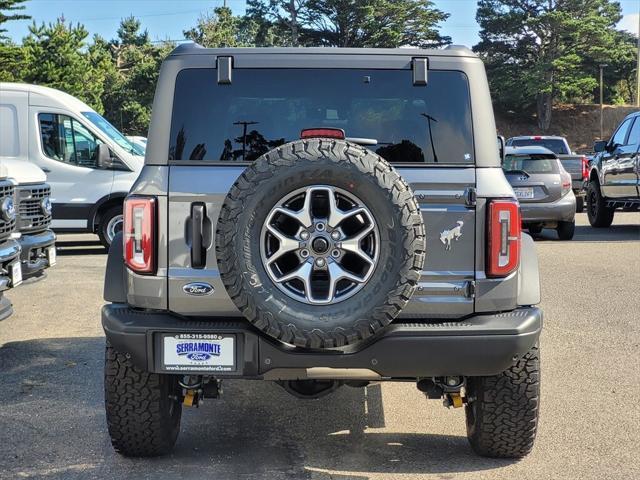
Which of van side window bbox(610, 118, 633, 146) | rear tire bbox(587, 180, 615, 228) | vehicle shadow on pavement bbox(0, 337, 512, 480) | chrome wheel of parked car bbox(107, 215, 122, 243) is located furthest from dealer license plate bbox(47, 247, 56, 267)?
rear tire bbox(587, 180, 615, 228)

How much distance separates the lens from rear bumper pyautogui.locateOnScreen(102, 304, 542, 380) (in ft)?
12.6

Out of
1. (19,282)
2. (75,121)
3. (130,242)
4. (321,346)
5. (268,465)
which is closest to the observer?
(321,346)

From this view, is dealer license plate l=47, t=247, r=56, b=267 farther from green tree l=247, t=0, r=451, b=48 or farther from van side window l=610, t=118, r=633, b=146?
green tree l=247, t=0, r=451, b=48

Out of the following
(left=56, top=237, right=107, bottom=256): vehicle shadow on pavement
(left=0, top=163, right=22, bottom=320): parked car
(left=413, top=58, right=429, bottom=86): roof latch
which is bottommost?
(left=56, top=237, right=107, bottom=256): vehicle shadow on pavement

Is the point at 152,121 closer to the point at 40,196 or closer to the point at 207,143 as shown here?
the point at 207,143

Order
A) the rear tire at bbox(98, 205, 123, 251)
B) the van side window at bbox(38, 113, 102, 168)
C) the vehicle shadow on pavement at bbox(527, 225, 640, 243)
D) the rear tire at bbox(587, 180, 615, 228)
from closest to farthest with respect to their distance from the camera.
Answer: the van side window at bbox(38, 113, 102, 168)
the rear tire at bbox(98, 205, 123, 251)
the vehicle shadow on pavement at bbox(527, 225, 640, 243)
the rear tire at bbox(587, 180, 615, 228)

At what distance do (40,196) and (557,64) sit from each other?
54363 mm

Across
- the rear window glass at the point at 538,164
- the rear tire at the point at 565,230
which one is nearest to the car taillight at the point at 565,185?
the rear window glass at the point at 538,164

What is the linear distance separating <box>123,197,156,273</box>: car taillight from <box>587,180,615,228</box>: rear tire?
1326cm

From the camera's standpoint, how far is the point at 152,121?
4109mm

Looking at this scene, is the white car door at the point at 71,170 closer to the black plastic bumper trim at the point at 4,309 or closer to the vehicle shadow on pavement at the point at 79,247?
the vehicle shadow on pavement at the point at 79,247

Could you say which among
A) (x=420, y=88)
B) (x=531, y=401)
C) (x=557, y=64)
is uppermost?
(x=557, y=64)

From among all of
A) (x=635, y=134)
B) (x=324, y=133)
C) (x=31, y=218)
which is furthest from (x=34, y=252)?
(x=635, y=134)

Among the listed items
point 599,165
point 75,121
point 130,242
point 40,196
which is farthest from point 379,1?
point 130,242
